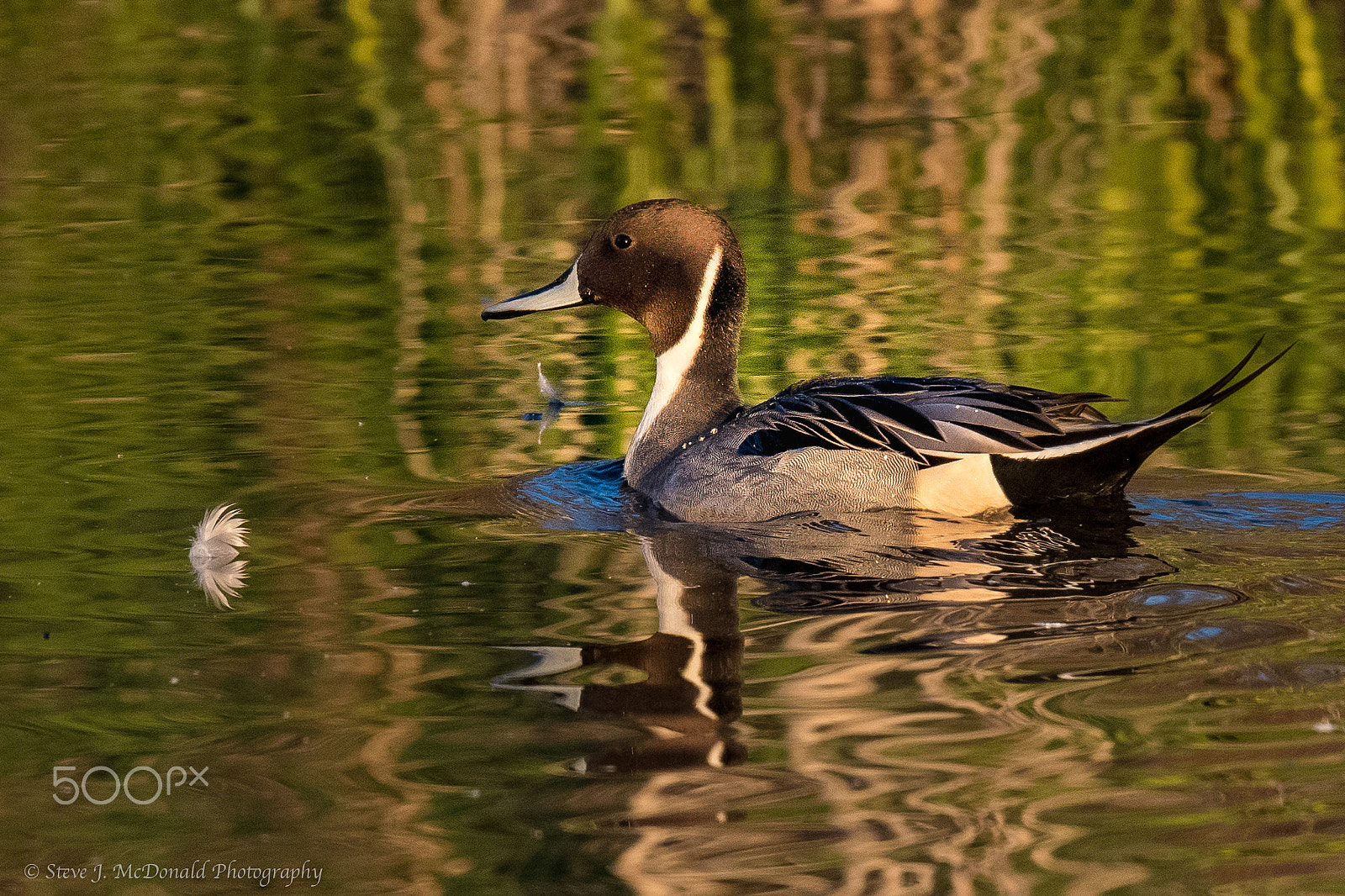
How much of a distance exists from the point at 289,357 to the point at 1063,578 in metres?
4.19

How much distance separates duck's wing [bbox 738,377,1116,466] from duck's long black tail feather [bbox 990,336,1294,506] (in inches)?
2.1

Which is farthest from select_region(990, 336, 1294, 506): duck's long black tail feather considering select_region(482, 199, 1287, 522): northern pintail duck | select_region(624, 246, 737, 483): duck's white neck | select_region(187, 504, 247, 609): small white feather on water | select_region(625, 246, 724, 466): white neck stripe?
select_region(187, 504, 247, 609): small white feather on water

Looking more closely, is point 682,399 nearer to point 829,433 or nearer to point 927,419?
point 829,433

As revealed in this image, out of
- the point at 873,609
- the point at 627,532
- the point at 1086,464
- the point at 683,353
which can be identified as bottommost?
the point at 627,532

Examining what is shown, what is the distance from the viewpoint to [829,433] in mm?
5758

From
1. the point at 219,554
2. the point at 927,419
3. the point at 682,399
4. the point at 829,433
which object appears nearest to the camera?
the point at 219,554

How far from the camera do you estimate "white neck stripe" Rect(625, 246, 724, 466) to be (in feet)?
21.6

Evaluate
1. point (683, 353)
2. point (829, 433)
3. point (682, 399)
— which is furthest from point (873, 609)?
point (683, 353)

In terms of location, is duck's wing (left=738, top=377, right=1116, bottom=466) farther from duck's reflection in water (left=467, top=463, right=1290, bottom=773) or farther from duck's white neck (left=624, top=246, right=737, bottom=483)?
duck's white neck (left=624, top=246, right=737, bottom=483)

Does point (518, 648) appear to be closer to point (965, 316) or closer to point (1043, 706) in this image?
point (1043, 706)

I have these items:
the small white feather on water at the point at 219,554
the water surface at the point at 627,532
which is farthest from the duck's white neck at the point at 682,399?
the small white feather on water at the point at 219,554

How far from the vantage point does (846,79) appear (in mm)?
14617

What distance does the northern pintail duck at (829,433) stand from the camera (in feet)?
18.2

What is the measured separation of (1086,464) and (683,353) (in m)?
1.71
